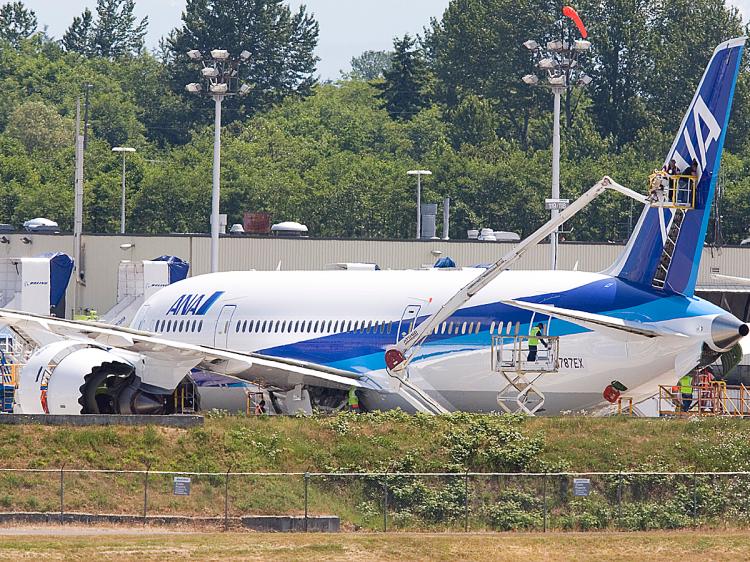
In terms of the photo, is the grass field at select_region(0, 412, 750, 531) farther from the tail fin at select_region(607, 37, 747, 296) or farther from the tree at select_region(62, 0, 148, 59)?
the tree at select_region(62, 0, 148, 59)

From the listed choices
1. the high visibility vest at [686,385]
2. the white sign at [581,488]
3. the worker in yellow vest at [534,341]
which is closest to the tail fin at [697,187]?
the worker in yellow vest at [534,341]

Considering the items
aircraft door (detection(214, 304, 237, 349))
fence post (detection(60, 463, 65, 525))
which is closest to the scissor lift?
aircraft door (detection(214, 304, 237, 349))

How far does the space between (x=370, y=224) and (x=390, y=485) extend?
268 ft

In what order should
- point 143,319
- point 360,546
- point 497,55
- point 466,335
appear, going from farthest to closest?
point 497,55
point 143,319
point 466,335
point 360,546

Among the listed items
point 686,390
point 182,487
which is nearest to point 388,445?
point 182,487

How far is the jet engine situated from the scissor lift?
747cm

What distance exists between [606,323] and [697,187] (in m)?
3.29

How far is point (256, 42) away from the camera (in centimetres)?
14662

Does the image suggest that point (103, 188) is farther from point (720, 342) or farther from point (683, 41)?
point (720, 342)

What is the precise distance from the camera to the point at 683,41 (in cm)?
13275

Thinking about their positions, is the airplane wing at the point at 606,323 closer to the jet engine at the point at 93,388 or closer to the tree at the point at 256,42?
the jet engine at the point at 93,388

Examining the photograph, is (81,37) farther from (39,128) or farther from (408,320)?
(408,320)

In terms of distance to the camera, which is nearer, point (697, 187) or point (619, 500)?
point (619, 500)

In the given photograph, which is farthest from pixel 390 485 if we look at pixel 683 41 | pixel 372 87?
pixel 372 87
